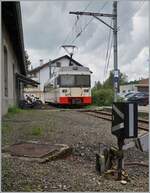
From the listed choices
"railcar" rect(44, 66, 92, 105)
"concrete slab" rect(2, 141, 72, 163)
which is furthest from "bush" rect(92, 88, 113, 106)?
"concrete slab" rect(2, 141, 72, 163)

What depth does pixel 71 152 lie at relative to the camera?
22.8ft

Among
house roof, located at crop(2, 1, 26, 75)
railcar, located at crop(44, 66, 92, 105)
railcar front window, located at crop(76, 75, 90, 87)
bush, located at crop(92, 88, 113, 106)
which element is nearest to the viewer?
house roof, located at crop(2, 1, 26, 75)

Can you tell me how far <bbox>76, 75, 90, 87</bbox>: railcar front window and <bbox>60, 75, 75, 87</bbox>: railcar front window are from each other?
0.37 meters

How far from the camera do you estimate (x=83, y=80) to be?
28297 mm

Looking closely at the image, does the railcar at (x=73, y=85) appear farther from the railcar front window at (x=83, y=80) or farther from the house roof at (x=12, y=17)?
the house roof at (x=12, y=17)

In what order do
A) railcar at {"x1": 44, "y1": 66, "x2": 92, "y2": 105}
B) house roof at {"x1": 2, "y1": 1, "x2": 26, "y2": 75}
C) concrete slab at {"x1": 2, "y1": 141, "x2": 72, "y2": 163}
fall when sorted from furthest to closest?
1. railcar at {"x1": 44, "y1": 66, "x2": 92, "y2": 105}
2. house roof at {"x1": 2, "y1": 1, "x2": 26, "y2": 75}
3. concrete slab at {"x1": 2, "y1": 141, "x2": 72, "y2": 163}

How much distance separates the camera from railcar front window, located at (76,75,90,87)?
92.5 ft

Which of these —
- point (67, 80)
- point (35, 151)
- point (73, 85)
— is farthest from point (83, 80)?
point (35, 151)

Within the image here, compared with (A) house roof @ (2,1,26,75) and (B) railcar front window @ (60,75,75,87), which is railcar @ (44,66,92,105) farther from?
(A) house roof @ (2,1,26,75)

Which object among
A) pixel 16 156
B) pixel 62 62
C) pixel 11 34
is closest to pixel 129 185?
pixel 16 156

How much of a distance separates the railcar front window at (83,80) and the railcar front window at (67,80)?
1.22 ft

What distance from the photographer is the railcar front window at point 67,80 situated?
1105 inches

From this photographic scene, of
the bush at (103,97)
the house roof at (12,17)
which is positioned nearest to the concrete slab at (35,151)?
the house roof at (12,17)

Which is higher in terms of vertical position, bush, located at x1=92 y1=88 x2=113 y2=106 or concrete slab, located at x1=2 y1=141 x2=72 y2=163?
bush, located at x1=92 y1=88 x2=113 y2=106
